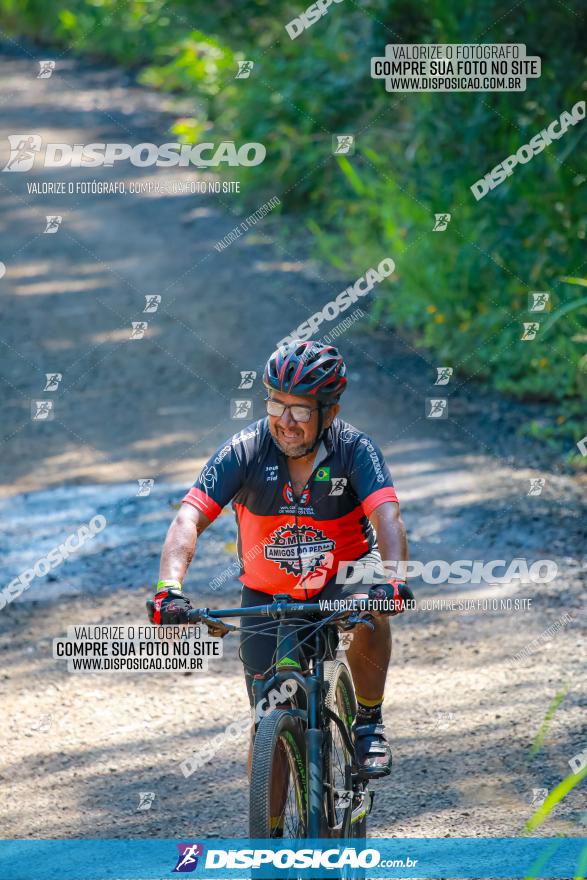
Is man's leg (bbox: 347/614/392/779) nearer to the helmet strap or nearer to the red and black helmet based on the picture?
the helmet strap

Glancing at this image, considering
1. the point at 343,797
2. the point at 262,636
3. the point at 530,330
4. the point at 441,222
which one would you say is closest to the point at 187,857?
the point at 343,797

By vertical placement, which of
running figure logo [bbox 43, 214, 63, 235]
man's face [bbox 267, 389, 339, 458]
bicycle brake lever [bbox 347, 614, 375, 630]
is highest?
running figure logo [bbox 43, 214, 63, 235]

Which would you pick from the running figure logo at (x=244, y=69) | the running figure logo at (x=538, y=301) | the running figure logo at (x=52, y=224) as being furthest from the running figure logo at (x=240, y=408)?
the running figure logo at (x=52, y=224)

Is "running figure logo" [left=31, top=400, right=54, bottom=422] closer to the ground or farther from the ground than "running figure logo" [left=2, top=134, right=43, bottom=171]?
closer to the ground

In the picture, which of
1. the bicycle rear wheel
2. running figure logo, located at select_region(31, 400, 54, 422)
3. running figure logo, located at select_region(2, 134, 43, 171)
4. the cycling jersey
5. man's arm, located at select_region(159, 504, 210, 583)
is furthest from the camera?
running figure logo, located at select_region(2, 134, 43, 171)

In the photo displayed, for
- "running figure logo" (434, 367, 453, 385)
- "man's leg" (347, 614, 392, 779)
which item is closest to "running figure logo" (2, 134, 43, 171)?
"running figure logo" (434, 367, 453, 385)

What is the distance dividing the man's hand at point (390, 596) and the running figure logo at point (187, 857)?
5.31ft

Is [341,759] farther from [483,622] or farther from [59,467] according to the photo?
[59,467]

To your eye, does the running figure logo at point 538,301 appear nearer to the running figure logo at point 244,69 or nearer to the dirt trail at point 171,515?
the dirt trail at point 171,515

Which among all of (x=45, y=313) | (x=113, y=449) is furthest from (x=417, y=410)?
(x=45, y=313)

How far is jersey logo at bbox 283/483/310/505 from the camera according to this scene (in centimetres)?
443

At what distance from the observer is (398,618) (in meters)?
7.34

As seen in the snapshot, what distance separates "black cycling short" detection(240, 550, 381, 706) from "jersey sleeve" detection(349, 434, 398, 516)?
28 cm

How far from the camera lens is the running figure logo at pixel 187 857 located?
481 cm
